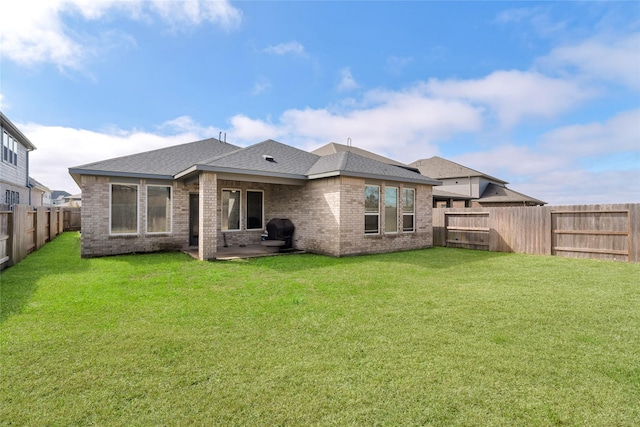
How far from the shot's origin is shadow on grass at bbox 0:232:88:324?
4883mm

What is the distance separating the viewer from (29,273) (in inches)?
287

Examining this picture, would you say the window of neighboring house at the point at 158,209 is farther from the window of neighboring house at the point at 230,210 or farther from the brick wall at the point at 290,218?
the window of neighboring house at the point at 230,210

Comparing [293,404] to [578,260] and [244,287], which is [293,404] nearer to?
[244,287]

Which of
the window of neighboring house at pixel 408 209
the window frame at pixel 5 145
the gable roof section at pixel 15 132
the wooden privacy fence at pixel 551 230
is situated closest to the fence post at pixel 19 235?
the gable roof section at pixel 15 132

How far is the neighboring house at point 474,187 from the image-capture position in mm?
26891

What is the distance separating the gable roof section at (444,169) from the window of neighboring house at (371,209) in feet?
67.2

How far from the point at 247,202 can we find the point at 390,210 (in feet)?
19.6

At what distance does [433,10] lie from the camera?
10.1 metres

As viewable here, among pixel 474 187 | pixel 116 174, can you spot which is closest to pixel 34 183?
pixel 116 174

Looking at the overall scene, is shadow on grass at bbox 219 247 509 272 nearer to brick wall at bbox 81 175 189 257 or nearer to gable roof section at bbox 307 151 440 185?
gable roof section at bbox 307 151 440 185

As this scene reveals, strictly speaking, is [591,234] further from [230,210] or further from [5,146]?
[5,146]

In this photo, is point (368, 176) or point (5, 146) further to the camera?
point (5, 146)

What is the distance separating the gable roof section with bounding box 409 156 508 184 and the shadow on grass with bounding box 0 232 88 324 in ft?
91.7

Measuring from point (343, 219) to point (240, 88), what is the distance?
808 cm
